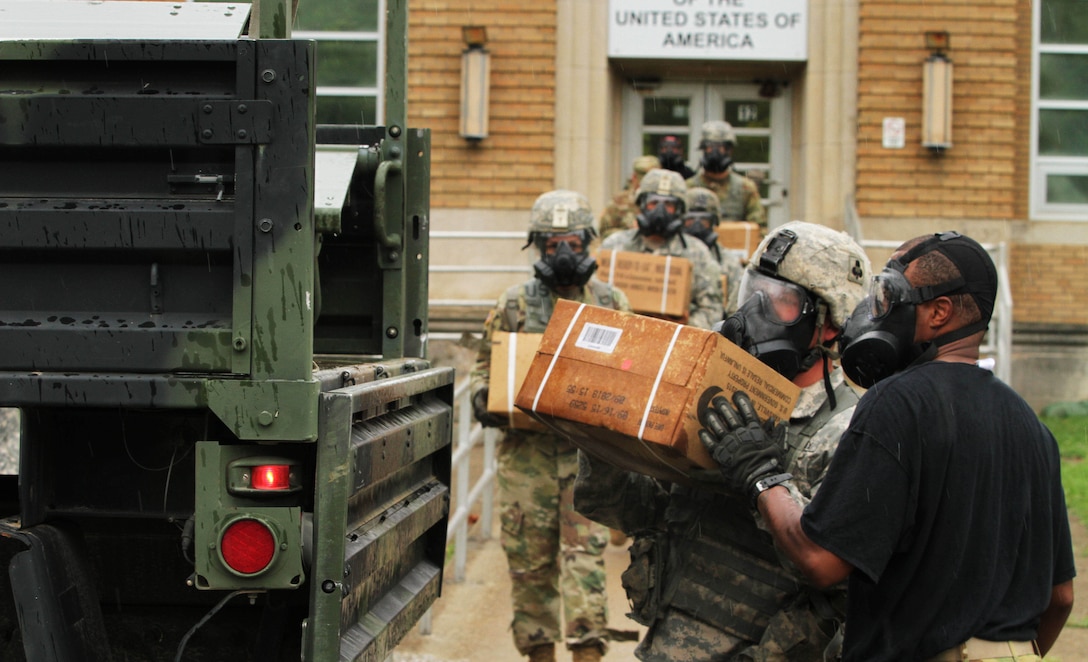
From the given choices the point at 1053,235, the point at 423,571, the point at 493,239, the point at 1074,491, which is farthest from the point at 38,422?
the point at 1053,235

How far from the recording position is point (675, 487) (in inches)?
147

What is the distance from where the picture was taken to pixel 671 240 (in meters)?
8.51

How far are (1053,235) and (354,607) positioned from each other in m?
11.6

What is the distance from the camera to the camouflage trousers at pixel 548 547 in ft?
19.6

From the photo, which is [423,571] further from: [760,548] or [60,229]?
[60,229]

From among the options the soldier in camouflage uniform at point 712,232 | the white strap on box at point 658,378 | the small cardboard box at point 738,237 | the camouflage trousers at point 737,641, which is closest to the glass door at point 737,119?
the small cardboard box at point 738,237

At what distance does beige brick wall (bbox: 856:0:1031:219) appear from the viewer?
1286cm

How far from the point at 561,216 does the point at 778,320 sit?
296 centimetres

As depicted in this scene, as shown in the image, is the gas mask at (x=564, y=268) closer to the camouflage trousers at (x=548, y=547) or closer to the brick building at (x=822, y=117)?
the camouflage trousers at (x=548, y=547)

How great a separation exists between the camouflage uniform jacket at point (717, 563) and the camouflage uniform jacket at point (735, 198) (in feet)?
23.7

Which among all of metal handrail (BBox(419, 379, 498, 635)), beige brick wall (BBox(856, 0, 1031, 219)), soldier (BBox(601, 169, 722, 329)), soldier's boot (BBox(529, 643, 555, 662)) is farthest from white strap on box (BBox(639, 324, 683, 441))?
beige brick wall (BBox(856, 0, 1031, 219))

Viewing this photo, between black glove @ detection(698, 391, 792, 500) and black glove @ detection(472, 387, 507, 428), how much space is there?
2.89 metres

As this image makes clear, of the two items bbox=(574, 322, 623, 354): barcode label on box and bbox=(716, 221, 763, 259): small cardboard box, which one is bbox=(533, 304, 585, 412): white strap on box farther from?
bbox=(716, 221, 763, 259): small cardboard box

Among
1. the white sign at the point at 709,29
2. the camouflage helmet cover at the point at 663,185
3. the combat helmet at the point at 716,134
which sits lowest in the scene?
the camouflage helmet cover at the point at 663,185
